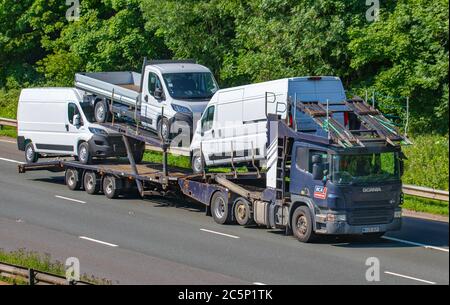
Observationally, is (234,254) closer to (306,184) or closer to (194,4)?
(306,184)

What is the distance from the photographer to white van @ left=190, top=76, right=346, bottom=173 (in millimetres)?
25234

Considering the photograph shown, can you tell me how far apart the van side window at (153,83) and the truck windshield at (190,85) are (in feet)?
1.03

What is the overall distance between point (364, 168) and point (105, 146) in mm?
10312

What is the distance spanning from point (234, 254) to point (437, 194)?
280 inches

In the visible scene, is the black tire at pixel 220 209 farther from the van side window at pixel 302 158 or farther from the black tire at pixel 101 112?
the black tire at pixel 101 112

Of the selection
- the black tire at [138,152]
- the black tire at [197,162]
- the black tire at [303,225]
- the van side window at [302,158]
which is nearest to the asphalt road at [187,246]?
the black tire at [303,225]

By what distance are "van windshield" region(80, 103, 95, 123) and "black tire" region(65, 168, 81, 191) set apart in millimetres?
1637

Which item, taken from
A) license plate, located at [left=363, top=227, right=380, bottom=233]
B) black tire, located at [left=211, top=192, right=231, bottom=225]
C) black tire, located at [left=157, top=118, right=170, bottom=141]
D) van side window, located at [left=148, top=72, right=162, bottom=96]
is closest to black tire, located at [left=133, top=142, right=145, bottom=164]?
van side window, located at [left=148, top=72, right=162, bottom=96]

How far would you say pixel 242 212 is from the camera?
1017 inches

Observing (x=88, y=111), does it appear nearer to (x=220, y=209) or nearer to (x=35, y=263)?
(x=220, y=209)

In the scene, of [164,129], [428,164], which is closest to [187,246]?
[164,129]

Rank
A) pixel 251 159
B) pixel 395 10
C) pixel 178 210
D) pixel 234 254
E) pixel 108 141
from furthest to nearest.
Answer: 1. pixel 395 10
2. pixel 108 141
3. pixel 178 210
4. pixel 251 159
5. pixel 234 254

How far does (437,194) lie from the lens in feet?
89.5

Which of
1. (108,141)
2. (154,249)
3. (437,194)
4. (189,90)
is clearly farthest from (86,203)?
(437,194)
